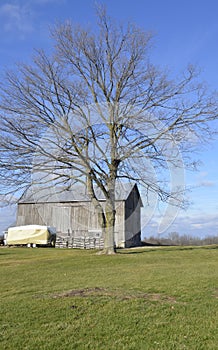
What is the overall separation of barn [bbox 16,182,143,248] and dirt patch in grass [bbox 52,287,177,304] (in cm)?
2340

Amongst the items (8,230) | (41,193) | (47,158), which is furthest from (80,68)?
(8,230)

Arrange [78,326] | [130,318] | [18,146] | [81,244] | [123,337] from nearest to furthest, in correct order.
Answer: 1. [123,337]
2. [78,326]
3. [130,318]
4. [18,146]
5. [81,244]

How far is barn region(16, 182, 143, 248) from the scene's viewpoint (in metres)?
32.8

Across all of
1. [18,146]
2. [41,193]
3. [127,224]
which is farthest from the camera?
[127,224]

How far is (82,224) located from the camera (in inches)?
1411

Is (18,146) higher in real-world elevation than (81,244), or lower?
higher

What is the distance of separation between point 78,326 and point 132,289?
3.17 metres

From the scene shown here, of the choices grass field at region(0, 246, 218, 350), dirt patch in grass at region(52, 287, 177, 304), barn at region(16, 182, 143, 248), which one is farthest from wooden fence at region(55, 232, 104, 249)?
dirt patch in grass at region(52, 287, 177, 304)

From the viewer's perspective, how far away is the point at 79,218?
35438 millimetres

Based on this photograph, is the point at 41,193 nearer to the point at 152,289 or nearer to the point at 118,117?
the point at 118,117

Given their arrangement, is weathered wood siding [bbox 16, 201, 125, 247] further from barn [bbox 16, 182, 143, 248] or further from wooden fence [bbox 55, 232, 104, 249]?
wooden fence [bbox 55, 232, 104, 249]

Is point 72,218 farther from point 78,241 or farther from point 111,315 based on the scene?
point 111,315

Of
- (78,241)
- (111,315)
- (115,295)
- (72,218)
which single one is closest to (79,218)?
(72,218)

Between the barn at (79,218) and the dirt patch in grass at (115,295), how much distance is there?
76.8 ft
